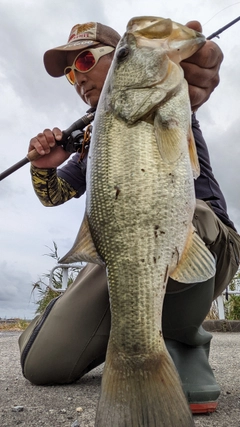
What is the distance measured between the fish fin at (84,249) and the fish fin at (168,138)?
0.45 metres

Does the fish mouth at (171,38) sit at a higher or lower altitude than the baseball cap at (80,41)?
→ lower

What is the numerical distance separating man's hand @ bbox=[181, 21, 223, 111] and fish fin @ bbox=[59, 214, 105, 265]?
1035 millimetres

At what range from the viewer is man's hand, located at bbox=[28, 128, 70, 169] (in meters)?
2.79

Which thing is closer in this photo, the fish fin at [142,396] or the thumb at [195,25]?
the fish fin at [142,396]

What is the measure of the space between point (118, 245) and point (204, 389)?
0.94 metres

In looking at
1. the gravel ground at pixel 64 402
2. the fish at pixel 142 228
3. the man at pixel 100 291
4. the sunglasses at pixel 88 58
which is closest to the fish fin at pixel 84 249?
the fish at pixel 142 228

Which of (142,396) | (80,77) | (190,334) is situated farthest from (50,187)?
(142,396)

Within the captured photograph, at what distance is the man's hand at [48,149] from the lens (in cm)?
279

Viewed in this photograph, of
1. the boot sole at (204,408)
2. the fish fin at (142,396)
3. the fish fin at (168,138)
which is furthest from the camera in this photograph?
the boot sole at (204,408)

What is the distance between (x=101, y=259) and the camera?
6.08 feet

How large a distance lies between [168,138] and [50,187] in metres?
1.54

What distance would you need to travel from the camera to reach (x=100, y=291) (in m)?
2.70

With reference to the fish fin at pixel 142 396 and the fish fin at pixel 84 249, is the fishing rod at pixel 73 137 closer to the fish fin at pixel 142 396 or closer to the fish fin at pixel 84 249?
the fish fin at pixel 84 249

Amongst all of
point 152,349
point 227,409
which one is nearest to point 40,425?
point 152,349
